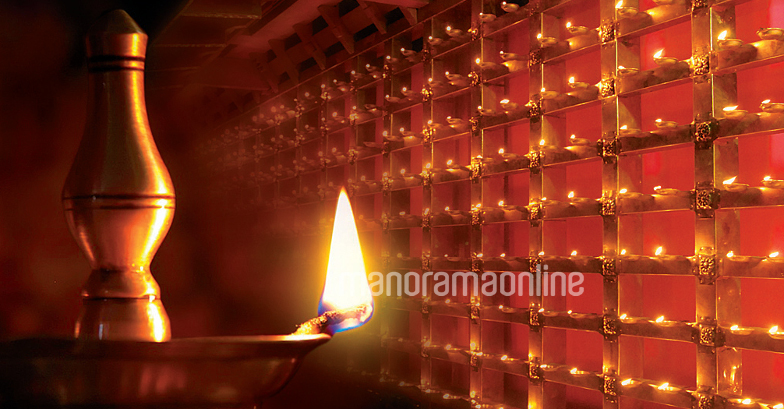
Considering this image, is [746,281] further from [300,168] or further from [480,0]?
[300,168]

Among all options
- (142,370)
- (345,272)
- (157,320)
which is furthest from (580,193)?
(142,370)

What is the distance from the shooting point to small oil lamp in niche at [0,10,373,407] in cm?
64

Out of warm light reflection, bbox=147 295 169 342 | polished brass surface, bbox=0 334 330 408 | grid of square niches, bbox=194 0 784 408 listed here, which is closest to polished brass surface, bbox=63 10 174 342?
warm light reflection, bbox=147 295 169 342

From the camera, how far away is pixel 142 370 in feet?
2.11

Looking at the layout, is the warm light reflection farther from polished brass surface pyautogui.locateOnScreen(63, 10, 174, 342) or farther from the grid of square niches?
the grid of square niches

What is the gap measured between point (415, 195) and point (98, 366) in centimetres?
704

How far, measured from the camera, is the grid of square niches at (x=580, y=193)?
4.30m

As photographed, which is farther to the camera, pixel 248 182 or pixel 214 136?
pixel 214 136

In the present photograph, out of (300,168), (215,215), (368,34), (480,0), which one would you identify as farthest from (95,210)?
(215,215)

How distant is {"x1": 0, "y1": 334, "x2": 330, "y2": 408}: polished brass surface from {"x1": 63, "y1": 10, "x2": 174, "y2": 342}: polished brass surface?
164 millimetres

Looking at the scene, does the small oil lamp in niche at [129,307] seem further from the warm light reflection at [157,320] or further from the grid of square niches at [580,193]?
the grid of square niches at [580,193]

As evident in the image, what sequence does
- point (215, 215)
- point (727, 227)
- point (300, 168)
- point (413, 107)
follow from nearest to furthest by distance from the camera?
point (727, 227) < point (413, 107) < point (300, 168) < point (215, 215)

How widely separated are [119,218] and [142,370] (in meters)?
0.26

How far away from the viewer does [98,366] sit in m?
0.64
